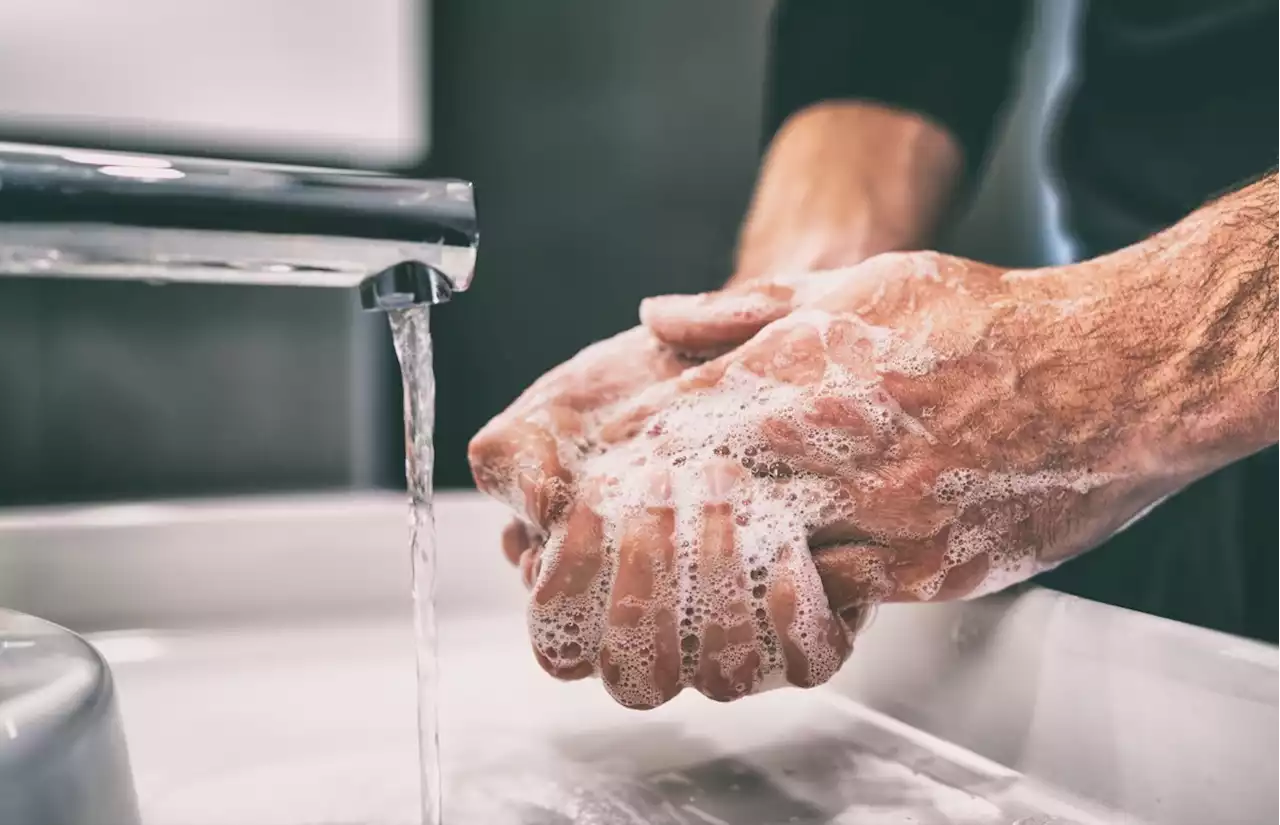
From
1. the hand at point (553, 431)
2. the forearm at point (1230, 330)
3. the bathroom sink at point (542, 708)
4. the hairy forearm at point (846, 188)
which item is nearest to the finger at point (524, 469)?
the hand at point (553, 431)

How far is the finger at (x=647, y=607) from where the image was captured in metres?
0.32

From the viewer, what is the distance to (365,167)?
4.41ft

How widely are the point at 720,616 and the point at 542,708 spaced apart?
0.15 metres

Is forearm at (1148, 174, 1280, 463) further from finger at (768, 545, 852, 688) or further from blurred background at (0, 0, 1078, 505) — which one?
blurred background at (0, 0, 1078, 505)

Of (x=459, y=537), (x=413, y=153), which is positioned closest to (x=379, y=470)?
(x=413, y=153)

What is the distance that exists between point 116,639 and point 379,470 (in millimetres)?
827

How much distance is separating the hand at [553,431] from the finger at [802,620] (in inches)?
2.9

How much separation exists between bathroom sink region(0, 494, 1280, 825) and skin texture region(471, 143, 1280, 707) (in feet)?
0.16

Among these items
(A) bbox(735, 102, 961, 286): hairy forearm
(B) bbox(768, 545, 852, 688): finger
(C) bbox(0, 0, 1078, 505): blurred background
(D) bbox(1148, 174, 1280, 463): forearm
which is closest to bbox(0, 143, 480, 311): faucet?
(B) bbox(768, 545, 852, 688): finger

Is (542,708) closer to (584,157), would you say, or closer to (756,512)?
(756,512)

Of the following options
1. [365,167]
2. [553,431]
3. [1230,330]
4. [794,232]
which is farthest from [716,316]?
[365,167]

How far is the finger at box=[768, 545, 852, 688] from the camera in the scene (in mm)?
323

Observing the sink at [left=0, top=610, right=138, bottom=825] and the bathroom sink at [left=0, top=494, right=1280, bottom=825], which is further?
the bathroom sink at [left=0, top=494, right=1280, bottom=825]

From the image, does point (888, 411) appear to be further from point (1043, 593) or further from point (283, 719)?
point (283, 719)
